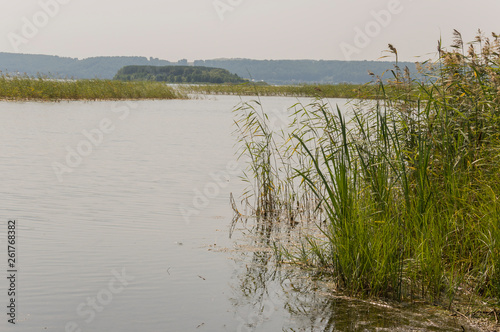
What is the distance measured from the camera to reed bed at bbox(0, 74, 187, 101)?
1342 inches

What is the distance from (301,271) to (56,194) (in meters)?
5.61

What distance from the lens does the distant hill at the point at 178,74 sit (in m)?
106

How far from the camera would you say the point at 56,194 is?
10.3 metres

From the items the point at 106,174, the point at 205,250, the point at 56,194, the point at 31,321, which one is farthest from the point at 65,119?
the point at 31,321
